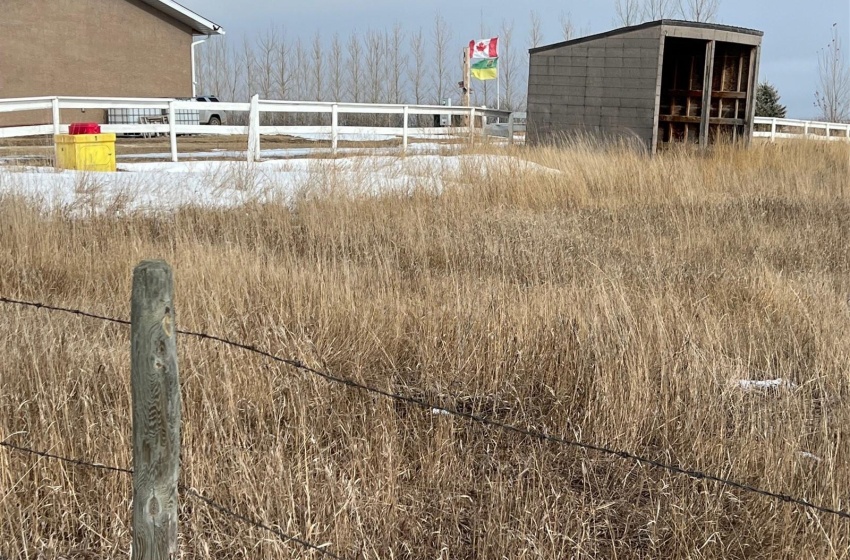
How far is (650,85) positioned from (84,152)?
36.2ft

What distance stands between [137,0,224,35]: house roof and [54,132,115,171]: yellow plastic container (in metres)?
18.4

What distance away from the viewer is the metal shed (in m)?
17.5

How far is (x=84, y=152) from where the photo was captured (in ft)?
42.7

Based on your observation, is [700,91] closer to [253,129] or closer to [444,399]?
[253,129]

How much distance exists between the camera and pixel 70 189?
10.8 metres

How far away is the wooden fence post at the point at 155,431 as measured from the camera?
224 centimetres

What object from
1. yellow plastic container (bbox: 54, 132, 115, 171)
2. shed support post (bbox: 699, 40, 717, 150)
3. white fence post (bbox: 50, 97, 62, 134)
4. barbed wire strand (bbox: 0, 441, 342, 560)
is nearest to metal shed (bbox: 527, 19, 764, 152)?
shed support post (bbox: 699, 40, 717, 150)

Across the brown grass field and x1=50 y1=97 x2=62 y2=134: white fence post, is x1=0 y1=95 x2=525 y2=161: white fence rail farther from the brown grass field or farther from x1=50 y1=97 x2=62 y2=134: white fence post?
the brown grass field

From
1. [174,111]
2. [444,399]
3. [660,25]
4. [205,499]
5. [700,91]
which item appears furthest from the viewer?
[700,91]

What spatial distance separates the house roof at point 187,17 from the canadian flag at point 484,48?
388 inches

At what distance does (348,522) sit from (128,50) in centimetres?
2980

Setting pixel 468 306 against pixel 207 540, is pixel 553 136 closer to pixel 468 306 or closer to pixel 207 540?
pixel 468 306

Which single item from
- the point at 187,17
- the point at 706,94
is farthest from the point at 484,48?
the point at 706,94

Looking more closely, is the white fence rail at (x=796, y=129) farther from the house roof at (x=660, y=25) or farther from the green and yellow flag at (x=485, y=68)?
the green and yellow flag at (x=485, y=68)
